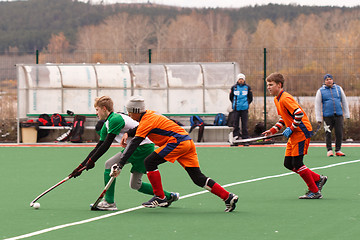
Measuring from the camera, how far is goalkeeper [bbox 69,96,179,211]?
880 centimetres

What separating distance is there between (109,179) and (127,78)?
1410 centimetres

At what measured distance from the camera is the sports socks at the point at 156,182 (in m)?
8.77

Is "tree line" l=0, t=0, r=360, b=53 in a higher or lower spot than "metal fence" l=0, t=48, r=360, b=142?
higher

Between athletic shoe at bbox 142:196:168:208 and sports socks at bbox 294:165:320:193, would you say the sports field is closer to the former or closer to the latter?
athletic shoe at bbox 142:196:168:208

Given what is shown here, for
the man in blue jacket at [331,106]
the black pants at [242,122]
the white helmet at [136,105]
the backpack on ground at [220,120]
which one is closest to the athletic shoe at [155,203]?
the white helmet at [136,105]

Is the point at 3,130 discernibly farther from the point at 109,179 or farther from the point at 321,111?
the point at 109,179

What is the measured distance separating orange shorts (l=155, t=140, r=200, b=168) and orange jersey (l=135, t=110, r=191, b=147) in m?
0.07

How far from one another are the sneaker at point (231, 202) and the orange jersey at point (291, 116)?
1680 mm

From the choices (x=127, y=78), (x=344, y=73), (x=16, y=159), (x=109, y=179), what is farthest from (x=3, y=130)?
(x=109, y=179)

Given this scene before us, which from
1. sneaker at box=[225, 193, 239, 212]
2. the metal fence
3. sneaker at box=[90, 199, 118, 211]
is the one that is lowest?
sneaker at box=[90, 199, 118, 211]

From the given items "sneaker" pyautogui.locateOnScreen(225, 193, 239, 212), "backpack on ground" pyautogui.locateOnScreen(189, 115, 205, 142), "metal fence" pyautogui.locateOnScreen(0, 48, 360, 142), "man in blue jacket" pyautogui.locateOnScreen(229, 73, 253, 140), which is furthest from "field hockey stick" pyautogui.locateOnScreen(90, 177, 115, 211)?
"metal fence" pyautogui.locateOnScreen(0, 48, 360, 142)

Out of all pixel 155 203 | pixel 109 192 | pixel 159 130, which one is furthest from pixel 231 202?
pixel 109 192

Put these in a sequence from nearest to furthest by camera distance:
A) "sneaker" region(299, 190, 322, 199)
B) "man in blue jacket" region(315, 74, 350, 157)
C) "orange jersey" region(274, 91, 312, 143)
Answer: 1. "orange jersey" region(274, 91, 312, 143)
2. "sneaker" region(299, 190, 322, 199)
3. "man in blue jacket" region(315, 74, 350, 157)

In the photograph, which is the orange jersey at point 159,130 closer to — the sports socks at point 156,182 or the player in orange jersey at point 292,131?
the sports socks at point 156,182
